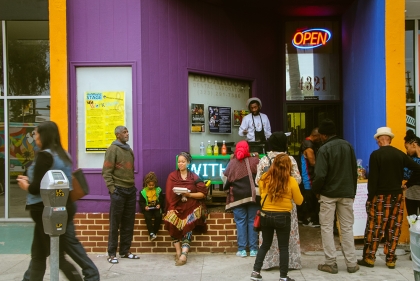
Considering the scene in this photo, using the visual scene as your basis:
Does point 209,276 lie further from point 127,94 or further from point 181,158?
point 127,94

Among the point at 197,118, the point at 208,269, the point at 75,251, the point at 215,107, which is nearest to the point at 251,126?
the point at 215,107

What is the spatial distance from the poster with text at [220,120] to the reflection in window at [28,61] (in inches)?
125

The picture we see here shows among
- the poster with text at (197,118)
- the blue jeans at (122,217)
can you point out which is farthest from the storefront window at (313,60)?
the blue jeans at (122,217)

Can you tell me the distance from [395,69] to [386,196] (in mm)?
2170

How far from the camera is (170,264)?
6773 mm

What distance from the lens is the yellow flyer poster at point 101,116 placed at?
746 centimetres

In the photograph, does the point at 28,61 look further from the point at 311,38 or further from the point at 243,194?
the point at 311,38

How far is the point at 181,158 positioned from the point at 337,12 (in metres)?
4.89

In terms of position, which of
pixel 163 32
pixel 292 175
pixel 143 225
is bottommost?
pixel 143 225

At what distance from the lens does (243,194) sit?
23.1ft

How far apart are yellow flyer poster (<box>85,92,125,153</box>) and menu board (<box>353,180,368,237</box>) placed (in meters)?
3.84

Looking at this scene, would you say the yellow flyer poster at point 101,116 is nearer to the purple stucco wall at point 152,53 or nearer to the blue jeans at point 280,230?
the purple stucco wall at point 152,53

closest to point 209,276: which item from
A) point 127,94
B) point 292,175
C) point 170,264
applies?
point 170,264

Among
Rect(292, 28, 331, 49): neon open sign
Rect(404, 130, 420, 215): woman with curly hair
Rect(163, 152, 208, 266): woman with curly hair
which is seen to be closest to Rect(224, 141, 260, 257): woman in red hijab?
Rect(163, 152, 208, 266): woman with curly hair
